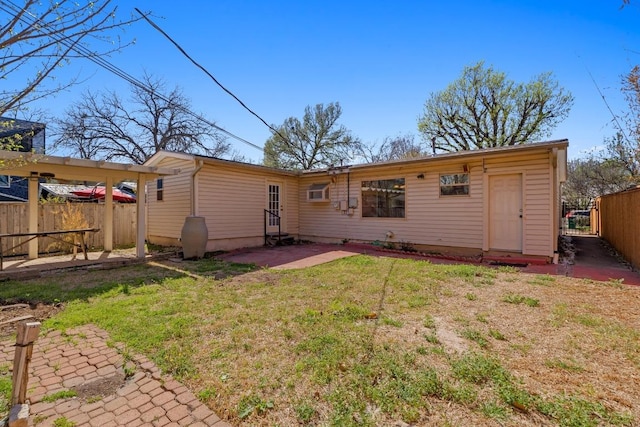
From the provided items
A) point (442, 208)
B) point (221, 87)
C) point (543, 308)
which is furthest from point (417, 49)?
point (543, 308)

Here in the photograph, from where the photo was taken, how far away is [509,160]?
24.7ft

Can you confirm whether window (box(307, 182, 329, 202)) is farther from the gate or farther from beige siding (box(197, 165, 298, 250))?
the gate

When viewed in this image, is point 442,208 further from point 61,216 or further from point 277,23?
point 61,216

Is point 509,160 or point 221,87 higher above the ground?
point 221,87

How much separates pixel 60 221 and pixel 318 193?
7747mm

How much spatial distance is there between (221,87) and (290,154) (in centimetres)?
1416

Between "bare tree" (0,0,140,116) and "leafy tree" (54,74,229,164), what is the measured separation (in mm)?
15190

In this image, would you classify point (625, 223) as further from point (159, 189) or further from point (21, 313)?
point (159, 189)

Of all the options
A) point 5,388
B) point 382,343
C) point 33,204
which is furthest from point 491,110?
point 5,388

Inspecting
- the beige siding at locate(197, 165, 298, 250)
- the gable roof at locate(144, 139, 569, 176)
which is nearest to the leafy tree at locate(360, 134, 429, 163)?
the gable roof at locate(144, 139, 569, 176)

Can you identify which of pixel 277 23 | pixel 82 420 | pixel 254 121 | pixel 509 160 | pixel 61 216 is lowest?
pixel 82 420

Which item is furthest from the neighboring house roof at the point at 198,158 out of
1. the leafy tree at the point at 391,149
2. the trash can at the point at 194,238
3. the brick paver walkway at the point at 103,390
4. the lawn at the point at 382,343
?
the leafy tree at the point at 391,149

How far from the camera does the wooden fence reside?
8.15 meters

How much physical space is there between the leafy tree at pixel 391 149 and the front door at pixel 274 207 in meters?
12.4
